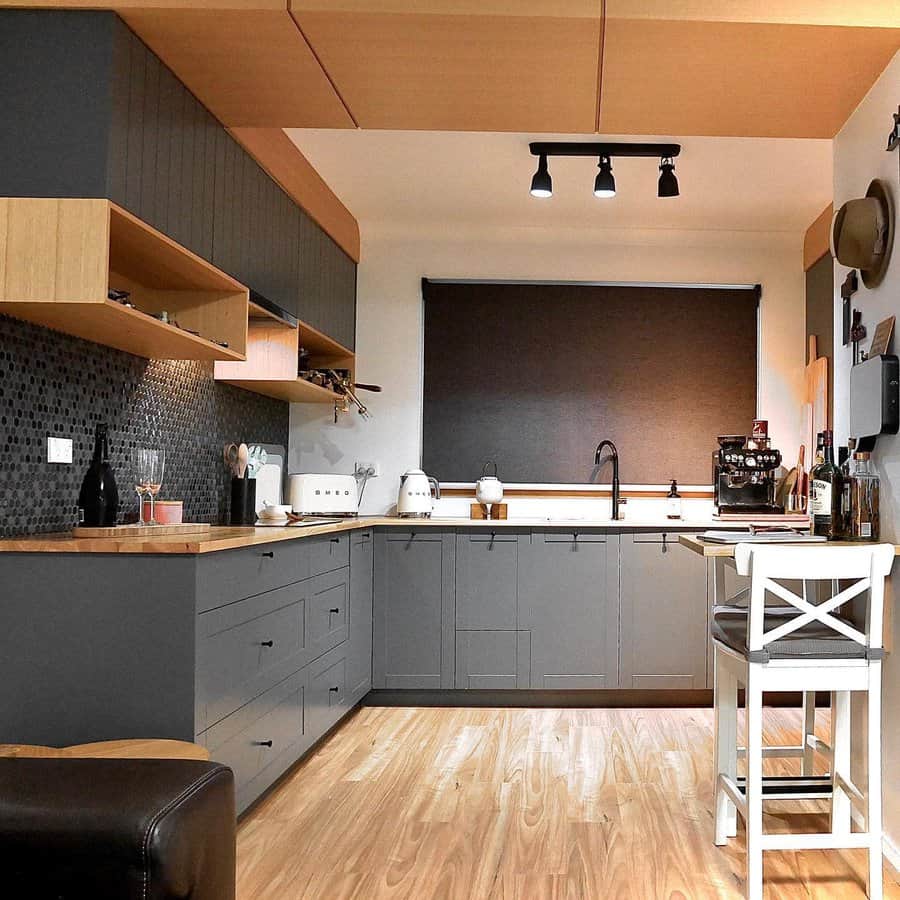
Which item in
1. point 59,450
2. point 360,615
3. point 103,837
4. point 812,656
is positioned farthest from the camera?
point 360,615

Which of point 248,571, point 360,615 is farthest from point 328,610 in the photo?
point 248,571

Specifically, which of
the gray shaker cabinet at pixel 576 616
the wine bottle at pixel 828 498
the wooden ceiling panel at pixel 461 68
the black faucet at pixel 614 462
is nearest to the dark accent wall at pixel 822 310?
the black faucet at pixel 614 462

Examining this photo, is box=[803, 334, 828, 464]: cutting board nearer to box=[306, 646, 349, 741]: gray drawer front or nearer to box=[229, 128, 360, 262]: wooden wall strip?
box=[229, 128, 360, 262]: wooden wall strip

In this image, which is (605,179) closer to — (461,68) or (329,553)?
(461,68)

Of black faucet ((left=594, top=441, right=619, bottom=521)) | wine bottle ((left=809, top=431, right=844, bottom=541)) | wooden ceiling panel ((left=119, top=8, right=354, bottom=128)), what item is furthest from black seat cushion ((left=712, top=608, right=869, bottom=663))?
black faucet ((left=594, top=441, right=619, bottom=521))

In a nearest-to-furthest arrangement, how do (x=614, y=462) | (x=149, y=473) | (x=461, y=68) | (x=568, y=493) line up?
(x=461, y=68), (x=149, y=473), (x=614, y=462), (x=568, y=493)

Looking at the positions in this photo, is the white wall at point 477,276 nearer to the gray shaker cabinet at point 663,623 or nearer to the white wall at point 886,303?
the gray shaker cabinet at point 663,623

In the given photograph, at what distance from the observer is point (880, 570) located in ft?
8.14

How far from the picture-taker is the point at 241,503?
4.30 m

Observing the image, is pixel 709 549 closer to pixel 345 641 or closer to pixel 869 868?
pixel 869 868

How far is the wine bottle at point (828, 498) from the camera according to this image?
2.94m

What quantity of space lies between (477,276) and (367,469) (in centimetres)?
128

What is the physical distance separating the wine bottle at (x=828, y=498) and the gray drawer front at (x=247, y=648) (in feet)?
5.81

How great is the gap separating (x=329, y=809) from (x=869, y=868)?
1.62 meters
